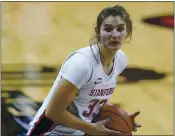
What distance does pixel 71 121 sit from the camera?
146 centimetres

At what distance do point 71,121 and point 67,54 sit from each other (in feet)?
6.03

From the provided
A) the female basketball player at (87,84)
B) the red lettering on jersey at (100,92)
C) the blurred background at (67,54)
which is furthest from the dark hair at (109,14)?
the blurred background at (67,54)

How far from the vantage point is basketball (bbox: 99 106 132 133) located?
1.60 metres

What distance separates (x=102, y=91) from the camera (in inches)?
59.7

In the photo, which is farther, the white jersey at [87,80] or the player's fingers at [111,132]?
the player's fingers at [111,132]

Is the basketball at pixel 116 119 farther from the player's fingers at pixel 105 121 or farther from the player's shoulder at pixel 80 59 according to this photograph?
the player's shoulder at pixel 80 59

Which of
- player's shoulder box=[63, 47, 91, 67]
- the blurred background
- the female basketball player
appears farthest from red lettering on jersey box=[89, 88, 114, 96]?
the blurred background

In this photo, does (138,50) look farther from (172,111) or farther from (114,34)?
(114,34)

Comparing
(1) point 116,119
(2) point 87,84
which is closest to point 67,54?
(1) point 116,119

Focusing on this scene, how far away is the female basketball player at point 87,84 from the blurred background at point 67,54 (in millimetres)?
763

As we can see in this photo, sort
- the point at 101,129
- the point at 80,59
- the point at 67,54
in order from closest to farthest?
the point at 80,59, the point at 101,129, the point at 67,54

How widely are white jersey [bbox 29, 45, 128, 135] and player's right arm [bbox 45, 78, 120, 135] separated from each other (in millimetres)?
25

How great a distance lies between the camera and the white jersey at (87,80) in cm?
141

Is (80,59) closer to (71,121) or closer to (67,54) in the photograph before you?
(71,121)
